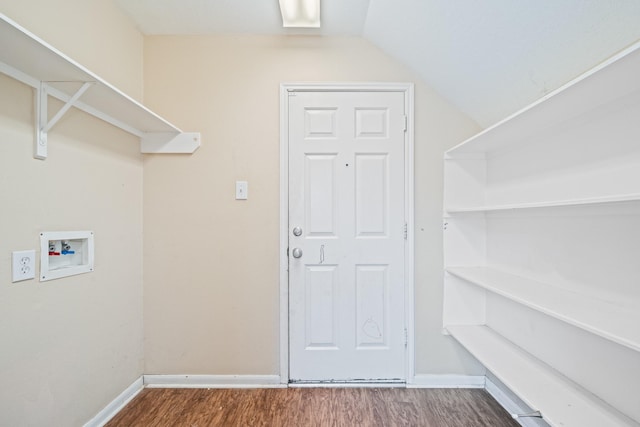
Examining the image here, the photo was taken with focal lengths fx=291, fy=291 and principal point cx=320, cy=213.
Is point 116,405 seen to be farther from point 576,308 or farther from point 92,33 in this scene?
point 576,308

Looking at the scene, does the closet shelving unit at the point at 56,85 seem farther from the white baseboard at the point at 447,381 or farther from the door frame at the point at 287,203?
the white baseboard at the point at 447,381

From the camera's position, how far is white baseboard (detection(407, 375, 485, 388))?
1.95m

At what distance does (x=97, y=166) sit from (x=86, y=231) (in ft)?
1.17

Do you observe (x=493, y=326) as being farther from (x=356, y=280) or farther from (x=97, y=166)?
(x=97, y=166)

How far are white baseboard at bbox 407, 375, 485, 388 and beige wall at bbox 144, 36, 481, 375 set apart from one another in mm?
56

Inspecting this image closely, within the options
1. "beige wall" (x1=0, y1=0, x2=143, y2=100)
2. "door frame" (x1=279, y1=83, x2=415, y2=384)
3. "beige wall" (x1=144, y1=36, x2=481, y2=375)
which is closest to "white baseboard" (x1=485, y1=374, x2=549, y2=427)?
"beige wall" (x1=144, y1=36, x2=481, y2=375)

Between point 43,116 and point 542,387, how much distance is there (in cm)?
244

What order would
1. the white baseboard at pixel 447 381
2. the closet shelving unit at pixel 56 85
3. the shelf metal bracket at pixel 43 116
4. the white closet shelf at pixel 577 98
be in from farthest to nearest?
the white baseboard at pixel 447 381 < the shelf metal bracket at pixel 43 116 < the closet shelving unit at pixel 56 85 < the white closet shelf at pixel 577 98

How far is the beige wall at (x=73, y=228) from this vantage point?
3.81 feet

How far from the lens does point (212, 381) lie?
1.96 m

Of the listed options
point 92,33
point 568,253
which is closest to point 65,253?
point 92,33

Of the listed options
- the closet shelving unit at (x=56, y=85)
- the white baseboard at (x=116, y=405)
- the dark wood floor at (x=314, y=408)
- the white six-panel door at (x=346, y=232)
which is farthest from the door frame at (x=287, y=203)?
the white baseboard at (x=116, y=405)

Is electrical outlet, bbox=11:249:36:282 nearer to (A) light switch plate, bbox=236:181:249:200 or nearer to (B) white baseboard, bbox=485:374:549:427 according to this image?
(A) light switch plate, bbox=236:181:249:200

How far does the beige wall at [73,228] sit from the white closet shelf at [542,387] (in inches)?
80.1
